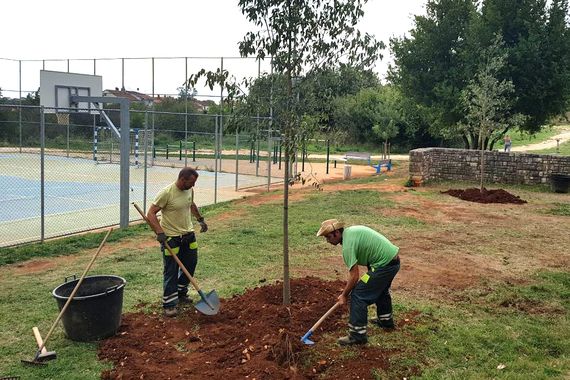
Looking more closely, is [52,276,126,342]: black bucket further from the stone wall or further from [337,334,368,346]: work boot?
the stone wall

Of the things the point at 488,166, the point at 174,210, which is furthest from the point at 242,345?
the point at 488,166

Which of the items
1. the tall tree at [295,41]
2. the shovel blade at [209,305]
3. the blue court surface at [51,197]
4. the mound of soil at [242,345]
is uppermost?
the tall tree at [295,41]

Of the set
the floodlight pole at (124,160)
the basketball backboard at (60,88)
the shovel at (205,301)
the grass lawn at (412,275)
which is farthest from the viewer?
the basketball backboard at (60,88)

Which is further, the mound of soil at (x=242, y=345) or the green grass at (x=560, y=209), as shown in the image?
the green grass at (x=560, y=209)

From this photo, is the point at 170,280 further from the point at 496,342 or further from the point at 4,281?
the point at 496,342

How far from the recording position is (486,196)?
14.9m

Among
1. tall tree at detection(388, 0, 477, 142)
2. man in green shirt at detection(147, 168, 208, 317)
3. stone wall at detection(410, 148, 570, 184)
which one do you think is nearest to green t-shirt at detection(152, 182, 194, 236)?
man in green shirt at detection(147, 168, 208, 317)

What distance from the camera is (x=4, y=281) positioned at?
7.11 m

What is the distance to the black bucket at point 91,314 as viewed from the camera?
16.6 feet

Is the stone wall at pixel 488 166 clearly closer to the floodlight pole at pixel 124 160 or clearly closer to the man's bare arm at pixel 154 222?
the floodlight pole at pixel 124 160

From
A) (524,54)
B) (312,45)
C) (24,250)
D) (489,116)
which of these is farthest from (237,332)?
(524,54)

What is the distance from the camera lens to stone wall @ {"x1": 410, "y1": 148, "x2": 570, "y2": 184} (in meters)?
17.2

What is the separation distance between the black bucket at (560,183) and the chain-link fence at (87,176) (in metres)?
8.92

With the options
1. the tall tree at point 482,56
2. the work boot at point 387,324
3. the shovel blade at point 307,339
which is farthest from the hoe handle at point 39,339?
the tall tree at point 482,56
